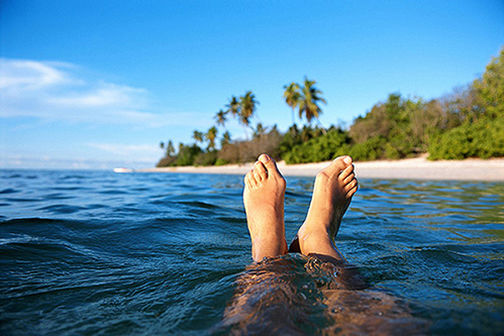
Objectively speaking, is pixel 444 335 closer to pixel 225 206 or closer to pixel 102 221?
pixel 102 221

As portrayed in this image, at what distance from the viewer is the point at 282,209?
156 cm

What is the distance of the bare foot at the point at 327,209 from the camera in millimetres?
1309

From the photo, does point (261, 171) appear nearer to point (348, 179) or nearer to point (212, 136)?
point (348, 179)

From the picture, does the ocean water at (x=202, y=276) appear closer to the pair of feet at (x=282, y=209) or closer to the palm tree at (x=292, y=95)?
the pair of feet at (x=282, y=209)

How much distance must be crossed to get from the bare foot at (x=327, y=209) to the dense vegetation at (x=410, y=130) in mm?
12577

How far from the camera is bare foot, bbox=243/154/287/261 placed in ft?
4.34

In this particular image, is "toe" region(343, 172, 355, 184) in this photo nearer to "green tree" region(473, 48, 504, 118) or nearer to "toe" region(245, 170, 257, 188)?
"toe" region(245, 170, 257, 188)

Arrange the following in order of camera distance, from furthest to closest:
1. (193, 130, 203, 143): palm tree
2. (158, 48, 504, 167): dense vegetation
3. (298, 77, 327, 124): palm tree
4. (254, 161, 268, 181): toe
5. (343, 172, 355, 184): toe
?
(193, 130, 203, 143): palm tree
(298, 77, 327, 124): palm tree
(158, 48, 504, 167): dense vegetation
(343, 172, 355, 184): toe
(254, 161, 268, 181): toe

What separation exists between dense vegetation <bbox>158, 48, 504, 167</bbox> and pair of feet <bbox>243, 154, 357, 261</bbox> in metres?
12.7

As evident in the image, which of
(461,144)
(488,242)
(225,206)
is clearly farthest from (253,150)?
(488,242)

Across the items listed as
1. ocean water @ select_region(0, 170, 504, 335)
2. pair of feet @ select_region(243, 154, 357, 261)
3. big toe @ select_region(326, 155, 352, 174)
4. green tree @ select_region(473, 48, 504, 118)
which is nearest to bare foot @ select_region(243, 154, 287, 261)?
pair of feet @ select_region(243, 154, 357, 261)

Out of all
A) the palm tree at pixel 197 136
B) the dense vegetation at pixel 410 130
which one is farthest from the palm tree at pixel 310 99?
the palm tree at pixel 197 136

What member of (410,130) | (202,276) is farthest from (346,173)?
(410,130)

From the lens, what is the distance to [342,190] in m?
1.80
